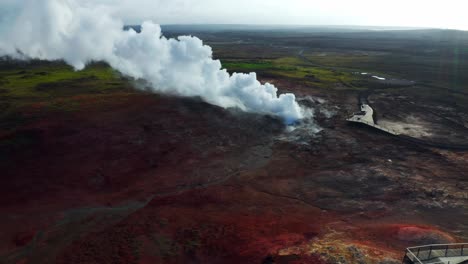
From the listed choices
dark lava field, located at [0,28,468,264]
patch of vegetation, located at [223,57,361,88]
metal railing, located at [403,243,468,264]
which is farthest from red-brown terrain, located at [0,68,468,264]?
patch of vegetation, located at [223,57,361,88]

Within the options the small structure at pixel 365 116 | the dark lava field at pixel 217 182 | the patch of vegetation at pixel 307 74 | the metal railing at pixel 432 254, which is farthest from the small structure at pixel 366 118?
the metal railing at pixel 432 254

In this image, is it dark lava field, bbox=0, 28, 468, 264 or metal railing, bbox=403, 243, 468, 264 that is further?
dark lava field, bbox=0, 28, 468, 264

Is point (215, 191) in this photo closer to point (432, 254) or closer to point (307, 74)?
point (432, 254)

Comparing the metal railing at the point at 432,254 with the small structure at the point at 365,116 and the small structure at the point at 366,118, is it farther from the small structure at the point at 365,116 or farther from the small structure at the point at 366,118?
the small structure at the point at 365,116

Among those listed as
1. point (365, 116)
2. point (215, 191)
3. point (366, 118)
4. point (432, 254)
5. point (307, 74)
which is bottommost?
point (215, 191)

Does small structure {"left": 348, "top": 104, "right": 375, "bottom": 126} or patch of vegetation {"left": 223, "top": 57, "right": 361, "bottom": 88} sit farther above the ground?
patch of vegetation {"left": 223, "top": 57, "right": 361, "bottom": 88}

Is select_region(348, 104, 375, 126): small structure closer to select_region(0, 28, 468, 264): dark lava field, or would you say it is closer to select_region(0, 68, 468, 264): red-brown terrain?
select_region(0, 28, 468, 264): dark lava field

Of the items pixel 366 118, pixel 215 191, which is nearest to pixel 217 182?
pixel 215 191

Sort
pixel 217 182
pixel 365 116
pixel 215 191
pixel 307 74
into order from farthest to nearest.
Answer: pixel 307 74 < pixel 365 116 < pixel 217 182 < pixel 215 191
